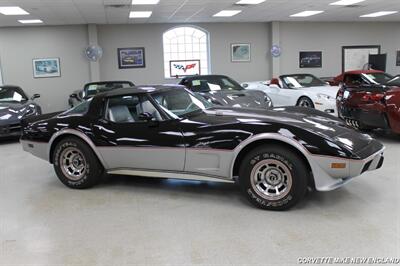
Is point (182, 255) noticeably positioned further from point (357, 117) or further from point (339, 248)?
point (357, 117)

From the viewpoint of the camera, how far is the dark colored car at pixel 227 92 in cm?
823

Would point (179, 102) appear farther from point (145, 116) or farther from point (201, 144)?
point (201, 144)

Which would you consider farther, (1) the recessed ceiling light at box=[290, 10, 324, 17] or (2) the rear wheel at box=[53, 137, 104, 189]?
(1) the recessed ceiling light at box=[290, 10, 324, 17]

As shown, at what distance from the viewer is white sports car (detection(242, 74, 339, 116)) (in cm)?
965

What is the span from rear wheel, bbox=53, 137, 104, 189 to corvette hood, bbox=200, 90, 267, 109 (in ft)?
12.2

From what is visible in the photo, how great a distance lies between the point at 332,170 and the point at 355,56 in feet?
50.5

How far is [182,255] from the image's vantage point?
297 centimetres

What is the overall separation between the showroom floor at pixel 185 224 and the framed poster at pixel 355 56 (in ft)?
44.1

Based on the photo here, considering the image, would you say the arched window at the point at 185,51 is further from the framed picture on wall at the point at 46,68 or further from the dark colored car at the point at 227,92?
the dark colored car at the point at 227,92

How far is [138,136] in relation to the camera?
440cm

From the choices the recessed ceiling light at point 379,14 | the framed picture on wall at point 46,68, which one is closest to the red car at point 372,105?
the recessed ceiling light at point 379,14

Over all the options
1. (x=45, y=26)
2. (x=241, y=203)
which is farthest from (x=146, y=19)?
(x=241, y=203)

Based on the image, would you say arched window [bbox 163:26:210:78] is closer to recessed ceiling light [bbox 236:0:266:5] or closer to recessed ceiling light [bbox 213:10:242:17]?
recessed ceiling light [bbox 213:10:242:17]

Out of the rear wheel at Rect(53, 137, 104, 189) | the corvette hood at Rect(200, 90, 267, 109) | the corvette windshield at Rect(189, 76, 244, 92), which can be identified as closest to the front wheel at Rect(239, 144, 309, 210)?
the rear wheel at Rect(53, 137, 104, 189)
